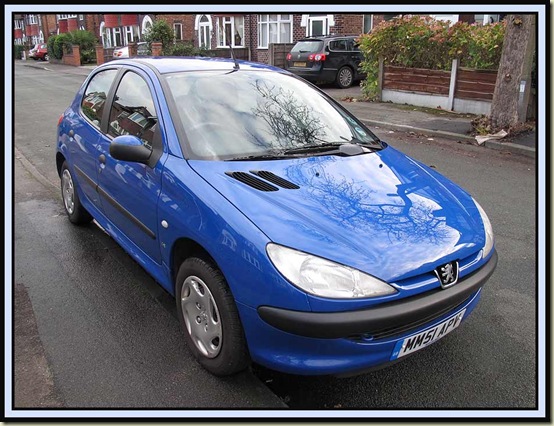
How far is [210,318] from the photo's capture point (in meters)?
2.55

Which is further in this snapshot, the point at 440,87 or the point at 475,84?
the point at 440,87

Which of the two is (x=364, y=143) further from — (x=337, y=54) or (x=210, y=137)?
(x=337, y=54)

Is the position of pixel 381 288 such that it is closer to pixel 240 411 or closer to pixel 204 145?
pixel 240 411

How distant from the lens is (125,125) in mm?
3531

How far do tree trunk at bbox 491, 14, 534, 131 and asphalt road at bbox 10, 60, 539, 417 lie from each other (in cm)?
417

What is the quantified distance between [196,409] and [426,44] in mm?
11436

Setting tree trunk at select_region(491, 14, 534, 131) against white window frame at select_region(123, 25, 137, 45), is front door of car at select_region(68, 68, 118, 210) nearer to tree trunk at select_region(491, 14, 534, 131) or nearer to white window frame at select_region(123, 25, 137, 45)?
tree trunk at select_region(491, 14, 534, 131)

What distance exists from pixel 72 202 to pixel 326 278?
3443mm

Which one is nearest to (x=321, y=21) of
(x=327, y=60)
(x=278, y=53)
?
(x=278, y=53)

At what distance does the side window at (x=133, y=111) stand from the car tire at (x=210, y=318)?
3.13 feet

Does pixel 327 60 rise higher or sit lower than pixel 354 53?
lower

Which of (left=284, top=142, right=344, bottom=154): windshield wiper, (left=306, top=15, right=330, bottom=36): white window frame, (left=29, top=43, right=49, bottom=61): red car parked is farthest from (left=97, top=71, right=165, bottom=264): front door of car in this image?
(left=29, top=43, right=49, bottom=61): red car parked

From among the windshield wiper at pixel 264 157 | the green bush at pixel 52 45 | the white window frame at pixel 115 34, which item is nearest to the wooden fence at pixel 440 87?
the windshield wiper at pixel 264 157

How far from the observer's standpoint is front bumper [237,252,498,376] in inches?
82.9
